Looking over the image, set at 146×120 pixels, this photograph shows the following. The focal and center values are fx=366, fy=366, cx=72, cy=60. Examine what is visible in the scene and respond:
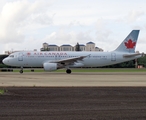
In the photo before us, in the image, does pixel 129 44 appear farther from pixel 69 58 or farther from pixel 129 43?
pixel 69 58

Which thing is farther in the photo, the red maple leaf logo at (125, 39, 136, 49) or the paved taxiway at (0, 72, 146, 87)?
the red maple leaf logo at (125, 39, 136, 49)

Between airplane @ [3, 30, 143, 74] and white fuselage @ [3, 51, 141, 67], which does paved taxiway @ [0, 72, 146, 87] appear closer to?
airplane @ [3, 30, 143, 74]

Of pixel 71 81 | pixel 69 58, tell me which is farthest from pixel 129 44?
pixel 71 81

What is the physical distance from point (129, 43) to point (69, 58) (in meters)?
8.77

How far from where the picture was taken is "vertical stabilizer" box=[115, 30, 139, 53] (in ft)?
163

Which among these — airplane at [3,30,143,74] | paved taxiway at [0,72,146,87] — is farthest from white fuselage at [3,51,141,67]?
paved taxiway at [0,72,146,87]

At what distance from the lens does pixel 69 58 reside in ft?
154

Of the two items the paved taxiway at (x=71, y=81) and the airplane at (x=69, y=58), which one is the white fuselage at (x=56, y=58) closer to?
the airplane at (x=69, y=58)

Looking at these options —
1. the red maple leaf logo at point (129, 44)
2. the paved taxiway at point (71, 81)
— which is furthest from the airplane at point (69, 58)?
the paved taxiway at point (71, 81)
